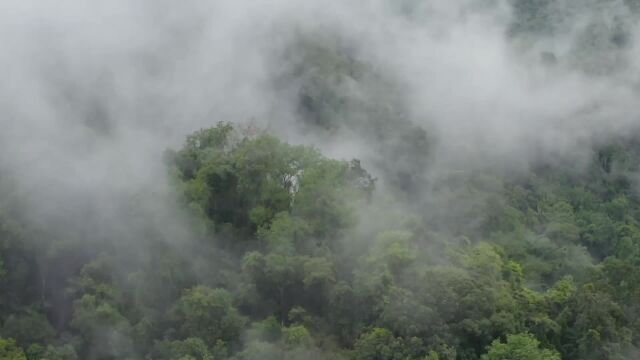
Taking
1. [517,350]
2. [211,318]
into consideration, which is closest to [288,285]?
[211,318]

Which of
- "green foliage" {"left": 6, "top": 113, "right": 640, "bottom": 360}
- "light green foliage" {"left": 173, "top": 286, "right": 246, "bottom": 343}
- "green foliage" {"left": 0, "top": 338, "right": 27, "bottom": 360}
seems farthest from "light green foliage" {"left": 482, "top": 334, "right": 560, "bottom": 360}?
"green foliage" {"left": 0, "top": 338, "right": 27, "bottom": 360}

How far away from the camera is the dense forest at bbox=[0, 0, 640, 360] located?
25.0 metres

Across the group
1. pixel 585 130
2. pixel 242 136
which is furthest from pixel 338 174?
pixel 585 130

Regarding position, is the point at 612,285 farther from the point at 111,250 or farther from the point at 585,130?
the point at 585,130

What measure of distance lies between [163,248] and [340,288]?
16.9 feet

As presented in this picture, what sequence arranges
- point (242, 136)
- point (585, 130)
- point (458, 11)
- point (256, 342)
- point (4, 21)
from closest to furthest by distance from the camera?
point (256, 342) < point (242, 136) < point (4, 21) < point (585, 130) < point (458, 11)

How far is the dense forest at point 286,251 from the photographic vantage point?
2505 centimetres

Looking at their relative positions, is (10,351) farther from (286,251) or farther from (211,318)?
(286,251)

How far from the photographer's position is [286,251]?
88.2ft

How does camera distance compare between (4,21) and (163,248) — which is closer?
(163,248)

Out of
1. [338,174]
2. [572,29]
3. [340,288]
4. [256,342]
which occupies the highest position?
[572,29]

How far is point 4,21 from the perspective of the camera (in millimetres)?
36281

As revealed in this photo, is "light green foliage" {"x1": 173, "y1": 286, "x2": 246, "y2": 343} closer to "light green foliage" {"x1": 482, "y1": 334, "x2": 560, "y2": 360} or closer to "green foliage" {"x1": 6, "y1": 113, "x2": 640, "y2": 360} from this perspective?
"green foliage" {"x1": 6, "y1": 113, "x2": 640, "y2": 360}

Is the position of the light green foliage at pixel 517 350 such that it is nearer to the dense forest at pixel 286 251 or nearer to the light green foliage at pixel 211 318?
the dense forest at pixel 286 251
